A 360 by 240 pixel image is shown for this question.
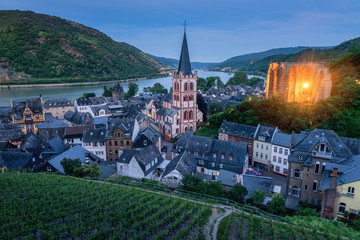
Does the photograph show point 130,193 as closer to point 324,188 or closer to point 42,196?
point 42,196

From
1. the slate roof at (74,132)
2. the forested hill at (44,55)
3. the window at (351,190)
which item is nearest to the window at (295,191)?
the window at (351,190)

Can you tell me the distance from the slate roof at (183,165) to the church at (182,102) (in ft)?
67.3

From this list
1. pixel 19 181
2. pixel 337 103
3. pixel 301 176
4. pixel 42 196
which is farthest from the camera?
pixel 337 103

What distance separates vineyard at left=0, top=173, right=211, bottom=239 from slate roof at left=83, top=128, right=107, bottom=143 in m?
13.6

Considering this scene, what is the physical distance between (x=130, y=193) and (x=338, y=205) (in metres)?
17.6

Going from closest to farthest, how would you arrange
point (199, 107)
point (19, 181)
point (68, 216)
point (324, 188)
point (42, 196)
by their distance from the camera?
point (68, 216), point (324, 188), point (42, 196), point (19, 181), point (199, 107)

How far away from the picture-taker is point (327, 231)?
1384 centimetres

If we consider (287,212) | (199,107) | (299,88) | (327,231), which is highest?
(299,88)

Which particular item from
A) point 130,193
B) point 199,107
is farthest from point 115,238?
point 199,107

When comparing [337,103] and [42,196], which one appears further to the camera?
[337,103]

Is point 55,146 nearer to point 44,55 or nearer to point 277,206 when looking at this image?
point 277,206

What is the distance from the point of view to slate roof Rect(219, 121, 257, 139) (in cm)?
3589

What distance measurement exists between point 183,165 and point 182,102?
24.7 metres

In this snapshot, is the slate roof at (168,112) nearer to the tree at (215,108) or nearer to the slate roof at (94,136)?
the tree at (215,108)
